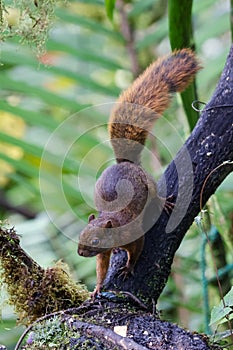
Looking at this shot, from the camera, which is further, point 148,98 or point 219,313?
point 148,98

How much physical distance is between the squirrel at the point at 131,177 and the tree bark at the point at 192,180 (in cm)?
2

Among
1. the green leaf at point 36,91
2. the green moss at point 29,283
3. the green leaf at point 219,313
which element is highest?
the green leaf at point 36,91

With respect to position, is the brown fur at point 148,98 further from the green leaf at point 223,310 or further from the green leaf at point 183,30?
the green leaf at point 223,310

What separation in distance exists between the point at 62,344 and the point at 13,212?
183 centimetres

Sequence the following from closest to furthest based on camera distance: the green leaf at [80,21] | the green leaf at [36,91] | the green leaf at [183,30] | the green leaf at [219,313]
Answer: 1. the green leaf at [219,313]
2. the green leaf at [183,30]
3. the green leaf at [36,91]
4. the green leaf at [80,21]

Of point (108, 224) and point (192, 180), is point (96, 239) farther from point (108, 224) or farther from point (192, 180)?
point (192, 180)

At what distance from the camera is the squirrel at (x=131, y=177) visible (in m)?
1.20

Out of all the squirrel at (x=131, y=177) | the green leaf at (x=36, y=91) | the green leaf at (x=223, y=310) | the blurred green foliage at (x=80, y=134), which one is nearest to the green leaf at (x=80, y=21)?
the blurred green foliage at (x=80, y=134)

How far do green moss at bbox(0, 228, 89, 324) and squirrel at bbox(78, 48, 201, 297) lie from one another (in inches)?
2.5

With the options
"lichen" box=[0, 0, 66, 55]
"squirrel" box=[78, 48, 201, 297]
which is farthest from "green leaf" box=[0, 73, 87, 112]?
"lichen" box=[0, 0, 66, 55]

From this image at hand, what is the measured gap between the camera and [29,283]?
3.51 ft

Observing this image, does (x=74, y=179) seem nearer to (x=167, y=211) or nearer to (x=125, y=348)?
(x=167, y=211)

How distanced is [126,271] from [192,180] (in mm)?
188

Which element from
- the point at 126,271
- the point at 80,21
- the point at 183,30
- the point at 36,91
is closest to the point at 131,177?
the point at 126,271
